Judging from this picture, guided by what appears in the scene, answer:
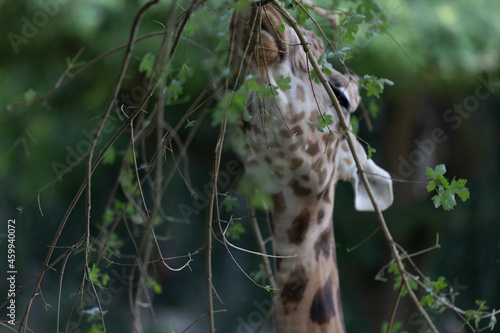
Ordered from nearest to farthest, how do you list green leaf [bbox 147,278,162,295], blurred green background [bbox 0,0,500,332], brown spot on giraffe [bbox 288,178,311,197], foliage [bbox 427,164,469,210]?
1. foliage [bbox 427,164,469,210]
2. brown spot on giraffe [bbox 288,178,311,197]
3. green leaf [bbox 147,278,162,295]
4. blurred green background [bbox 0,0,500,332]

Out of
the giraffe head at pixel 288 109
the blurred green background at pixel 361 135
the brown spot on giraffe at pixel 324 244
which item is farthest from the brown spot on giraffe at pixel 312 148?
the blurred green background at pixel 361 135

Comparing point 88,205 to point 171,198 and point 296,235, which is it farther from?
point 171,198

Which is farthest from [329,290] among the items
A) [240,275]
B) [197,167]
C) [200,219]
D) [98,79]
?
[240,275]

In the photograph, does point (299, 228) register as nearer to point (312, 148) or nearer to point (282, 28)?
point (312, 148)

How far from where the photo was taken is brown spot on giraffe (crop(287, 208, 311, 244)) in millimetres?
701

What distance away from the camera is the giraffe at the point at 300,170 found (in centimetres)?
64

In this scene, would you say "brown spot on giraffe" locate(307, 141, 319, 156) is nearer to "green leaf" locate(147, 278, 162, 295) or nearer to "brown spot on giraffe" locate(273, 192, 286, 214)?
"brown spot on giraffe" locate(273, 192, 286, 214)

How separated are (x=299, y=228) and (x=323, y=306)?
0.32 ft

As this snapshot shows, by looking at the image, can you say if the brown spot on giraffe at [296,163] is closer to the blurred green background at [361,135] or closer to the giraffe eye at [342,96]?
the giraffe eye at [342,96]

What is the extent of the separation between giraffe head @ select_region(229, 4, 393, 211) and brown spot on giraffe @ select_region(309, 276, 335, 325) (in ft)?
0.38

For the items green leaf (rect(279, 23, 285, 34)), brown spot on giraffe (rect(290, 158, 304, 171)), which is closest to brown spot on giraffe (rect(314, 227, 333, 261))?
brown spot on giraffe (rect(290, 158, 304, 171))

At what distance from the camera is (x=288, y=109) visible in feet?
2.13

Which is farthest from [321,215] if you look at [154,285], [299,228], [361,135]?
[361,135]

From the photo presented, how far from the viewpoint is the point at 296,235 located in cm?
70
